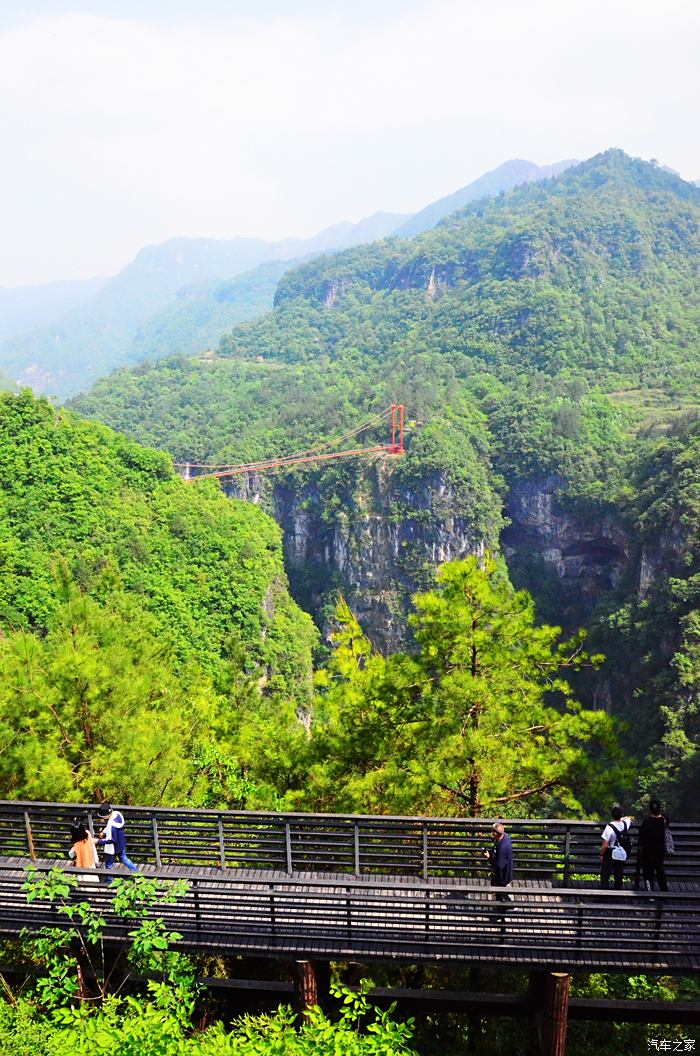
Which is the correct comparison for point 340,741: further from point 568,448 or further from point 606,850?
point 568,448

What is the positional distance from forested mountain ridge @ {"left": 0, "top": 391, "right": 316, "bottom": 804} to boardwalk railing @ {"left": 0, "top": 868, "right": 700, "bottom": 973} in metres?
3.69

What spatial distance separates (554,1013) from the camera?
24.8 feet

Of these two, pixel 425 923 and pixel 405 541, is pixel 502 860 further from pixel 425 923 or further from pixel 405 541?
pixel 405 541

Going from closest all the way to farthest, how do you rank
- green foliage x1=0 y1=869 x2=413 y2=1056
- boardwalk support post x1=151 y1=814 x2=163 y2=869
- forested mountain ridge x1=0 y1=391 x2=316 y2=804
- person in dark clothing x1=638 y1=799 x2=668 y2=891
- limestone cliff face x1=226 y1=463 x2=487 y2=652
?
green foliage x1=0 y1=869 x2=413 y2=1056, person in dark clothing x1=638 y1=799 x2=668 y2=891, boardwalk support post x1=151 y1=814 x2=163 y2=869, forested mountain ridge x1=0 y1=391 x2=316 y2=804, limestone cliff face x1=226 y1=463 x2=487 y2=652

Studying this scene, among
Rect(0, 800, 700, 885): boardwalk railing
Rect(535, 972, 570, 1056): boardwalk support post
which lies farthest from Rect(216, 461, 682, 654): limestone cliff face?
Rect(535, 972, 570, 1056): boardwalk support post

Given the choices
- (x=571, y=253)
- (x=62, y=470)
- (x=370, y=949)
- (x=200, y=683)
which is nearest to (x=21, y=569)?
(x=62, y=470)

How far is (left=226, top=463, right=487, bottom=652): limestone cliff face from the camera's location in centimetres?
6738

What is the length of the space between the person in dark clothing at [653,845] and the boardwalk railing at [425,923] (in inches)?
10.0

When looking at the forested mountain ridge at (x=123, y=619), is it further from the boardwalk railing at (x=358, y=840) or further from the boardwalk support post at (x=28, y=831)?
the boardwalk railing at (x=358, y=840)

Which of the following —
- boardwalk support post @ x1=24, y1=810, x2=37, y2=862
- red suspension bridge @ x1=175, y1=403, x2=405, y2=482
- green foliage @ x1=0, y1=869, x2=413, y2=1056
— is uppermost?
red suspension bridge @ x1=175, y1=403, x2=405, y2=482

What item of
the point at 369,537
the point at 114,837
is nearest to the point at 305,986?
the point at 114,837

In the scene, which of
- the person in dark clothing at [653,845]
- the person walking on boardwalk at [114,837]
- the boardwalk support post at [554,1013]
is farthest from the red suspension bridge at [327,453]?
the boardwalk support post at [554,1013]

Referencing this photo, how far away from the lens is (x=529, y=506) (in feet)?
242

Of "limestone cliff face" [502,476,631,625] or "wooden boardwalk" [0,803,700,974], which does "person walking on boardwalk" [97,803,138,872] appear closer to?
"wooden boardwalk" [0,803,700,974]
